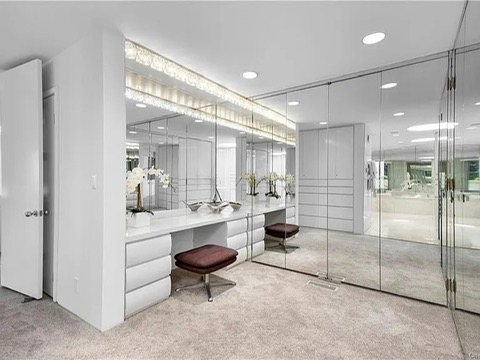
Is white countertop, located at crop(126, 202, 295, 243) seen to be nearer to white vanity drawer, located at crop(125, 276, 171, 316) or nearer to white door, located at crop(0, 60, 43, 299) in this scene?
white vanity drawer, located at crop(125, 276, 171, 316)

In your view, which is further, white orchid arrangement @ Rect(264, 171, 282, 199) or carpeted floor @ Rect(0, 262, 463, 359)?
white orchid arrangement @ Rect(264, 171, 282, 199)

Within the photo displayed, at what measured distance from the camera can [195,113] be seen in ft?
11.9

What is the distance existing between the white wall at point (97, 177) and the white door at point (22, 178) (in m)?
0.35

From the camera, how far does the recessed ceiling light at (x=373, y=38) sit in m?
2.14

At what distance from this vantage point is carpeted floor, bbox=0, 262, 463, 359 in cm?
178

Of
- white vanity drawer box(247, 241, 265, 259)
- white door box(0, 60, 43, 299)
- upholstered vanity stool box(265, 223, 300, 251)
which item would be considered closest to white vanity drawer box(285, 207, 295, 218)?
upholstered vanity stool box(265, 223, 300, 251)

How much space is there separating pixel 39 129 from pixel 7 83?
81 cm

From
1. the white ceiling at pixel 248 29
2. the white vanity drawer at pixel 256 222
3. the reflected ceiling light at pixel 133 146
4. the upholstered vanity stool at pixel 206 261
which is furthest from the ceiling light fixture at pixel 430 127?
the reflected ceiling light at pixel 133 146

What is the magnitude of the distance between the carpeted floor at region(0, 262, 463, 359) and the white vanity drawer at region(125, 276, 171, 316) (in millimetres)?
71

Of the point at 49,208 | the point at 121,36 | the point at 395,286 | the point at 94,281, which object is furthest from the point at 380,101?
the point at 49,208

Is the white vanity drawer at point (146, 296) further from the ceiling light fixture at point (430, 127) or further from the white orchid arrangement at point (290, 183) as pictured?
the ceiling light fixture at point (430, 127)

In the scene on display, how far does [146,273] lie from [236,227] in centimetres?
147

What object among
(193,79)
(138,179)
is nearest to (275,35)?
(193,79)

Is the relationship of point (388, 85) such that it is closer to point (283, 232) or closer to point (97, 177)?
point (283, 232)
